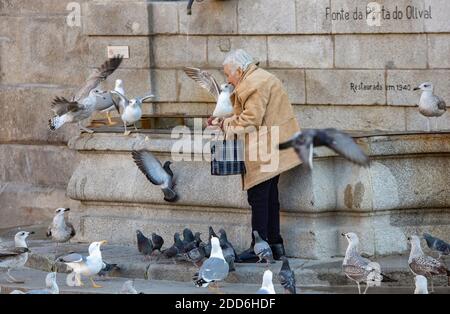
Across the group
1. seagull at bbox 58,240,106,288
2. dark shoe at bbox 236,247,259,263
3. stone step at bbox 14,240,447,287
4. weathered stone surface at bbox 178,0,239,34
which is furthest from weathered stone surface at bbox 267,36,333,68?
seagull at bbox 58,240,106,288

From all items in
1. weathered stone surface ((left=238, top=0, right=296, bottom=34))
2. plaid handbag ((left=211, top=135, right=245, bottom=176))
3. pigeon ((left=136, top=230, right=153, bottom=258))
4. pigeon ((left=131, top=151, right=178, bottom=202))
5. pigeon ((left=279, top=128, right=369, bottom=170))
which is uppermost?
weathered stone surface ((left=238, top=0, right=296, bottom=34))

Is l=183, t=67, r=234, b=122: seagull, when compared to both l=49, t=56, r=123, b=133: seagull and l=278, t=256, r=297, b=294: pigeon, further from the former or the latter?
l=278, t=256, r=297, b=294: pigeon

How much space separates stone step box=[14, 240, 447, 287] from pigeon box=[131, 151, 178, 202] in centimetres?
65

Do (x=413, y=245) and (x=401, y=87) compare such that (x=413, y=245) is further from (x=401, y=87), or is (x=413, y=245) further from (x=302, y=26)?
(x=302, y=26)

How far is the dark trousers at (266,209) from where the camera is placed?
45.6 feet

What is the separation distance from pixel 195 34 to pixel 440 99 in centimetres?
348

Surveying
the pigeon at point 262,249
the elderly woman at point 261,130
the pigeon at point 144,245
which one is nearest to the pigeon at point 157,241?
the pigeon at point 144,245

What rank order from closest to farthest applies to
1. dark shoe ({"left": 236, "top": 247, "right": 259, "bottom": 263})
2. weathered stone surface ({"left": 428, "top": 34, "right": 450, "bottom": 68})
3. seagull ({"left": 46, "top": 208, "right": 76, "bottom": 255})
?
dark shoe ({"left": 236, "top": 247, "right": 259, "bottom": 263}), seagull ({"left": 46, "top": 208, "right": 76, "bottom": 255}), weathered stone surface ({"left": 428, "top": 34, "right": 450, "bottom": 68})

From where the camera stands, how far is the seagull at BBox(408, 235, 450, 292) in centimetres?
1309

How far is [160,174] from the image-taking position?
14930mm

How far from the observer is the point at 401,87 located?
16.0 metres

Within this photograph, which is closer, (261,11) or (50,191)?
(261,11)

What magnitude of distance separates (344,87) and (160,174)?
256 cm
